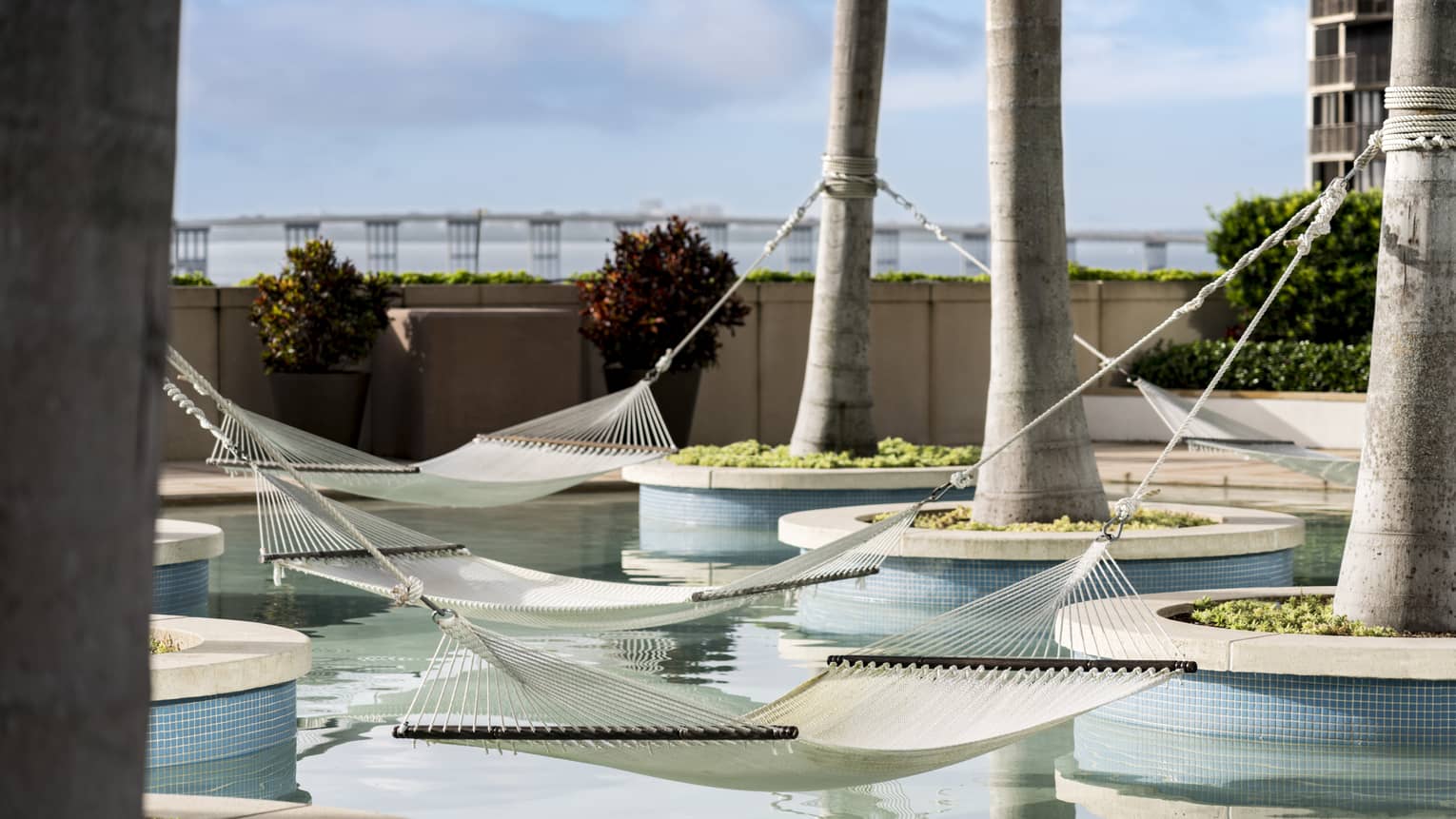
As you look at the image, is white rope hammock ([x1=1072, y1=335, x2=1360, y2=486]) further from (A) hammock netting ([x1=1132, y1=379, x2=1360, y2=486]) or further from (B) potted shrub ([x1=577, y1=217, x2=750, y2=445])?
(B) potted shrub ([x1=577, y1=217, x2=750, y2=445])

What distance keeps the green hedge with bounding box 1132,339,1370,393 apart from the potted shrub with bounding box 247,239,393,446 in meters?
6.48

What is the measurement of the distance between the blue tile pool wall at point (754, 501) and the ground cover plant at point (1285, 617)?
399 cm

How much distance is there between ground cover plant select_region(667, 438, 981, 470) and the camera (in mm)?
10719

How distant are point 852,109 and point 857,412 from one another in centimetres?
170

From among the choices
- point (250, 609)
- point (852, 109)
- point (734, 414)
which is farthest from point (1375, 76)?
point (250, 609)

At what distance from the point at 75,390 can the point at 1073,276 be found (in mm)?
16182

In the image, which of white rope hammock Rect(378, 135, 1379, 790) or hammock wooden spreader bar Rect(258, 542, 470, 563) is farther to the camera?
hammock wooden spreader bar Rect(258, 542, 470, 563)

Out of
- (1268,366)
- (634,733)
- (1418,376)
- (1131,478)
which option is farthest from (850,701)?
(1268,366)

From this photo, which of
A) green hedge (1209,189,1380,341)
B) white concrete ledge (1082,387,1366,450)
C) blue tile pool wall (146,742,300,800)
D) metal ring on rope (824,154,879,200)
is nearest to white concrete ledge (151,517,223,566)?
blue tile pool wall (146,742,300,800)

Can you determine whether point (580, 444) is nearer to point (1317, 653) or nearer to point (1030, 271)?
point (1030, 271)

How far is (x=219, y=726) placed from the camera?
16.9 feet

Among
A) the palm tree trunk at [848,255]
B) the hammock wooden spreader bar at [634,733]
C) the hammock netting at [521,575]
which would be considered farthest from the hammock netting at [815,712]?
the palm tree trunk at [848,255]

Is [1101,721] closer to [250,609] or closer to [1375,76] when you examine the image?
[250,609]

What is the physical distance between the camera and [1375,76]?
42.9 meters
